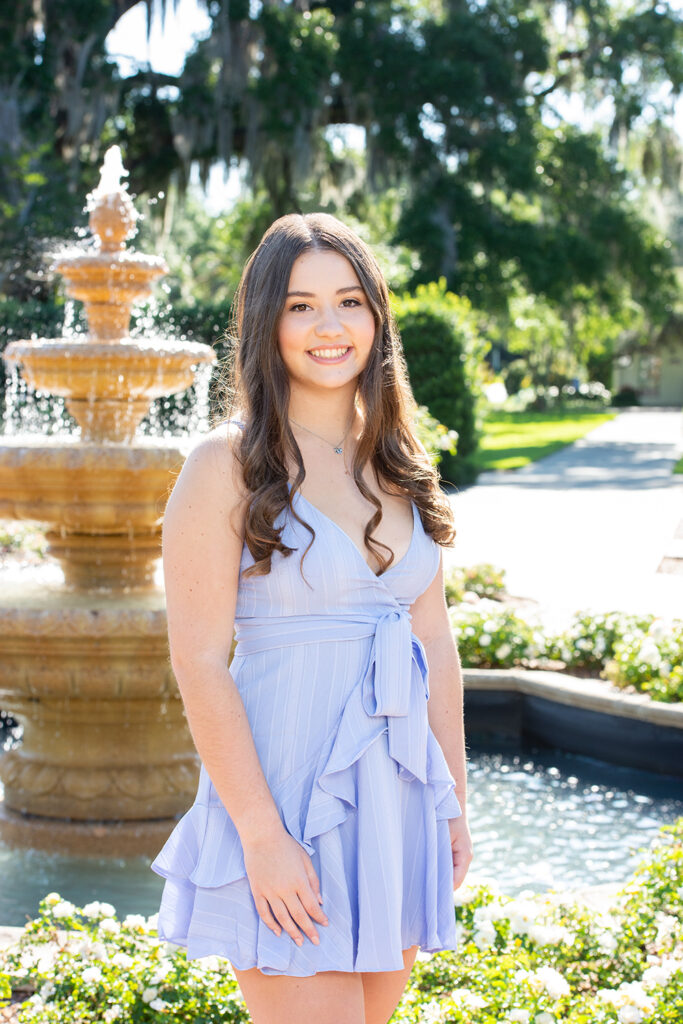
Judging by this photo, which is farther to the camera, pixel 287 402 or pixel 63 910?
pixel 63 910

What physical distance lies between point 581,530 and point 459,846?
11.3 metres

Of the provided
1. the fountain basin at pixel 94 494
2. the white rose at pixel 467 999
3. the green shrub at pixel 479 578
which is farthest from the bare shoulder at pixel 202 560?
the green shrub at pixel 479 578

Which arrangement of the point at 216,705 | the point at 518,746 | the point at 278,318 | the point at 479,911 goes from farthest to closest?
1. the point at 518,746
2. the point at 479,911
3. the point at 278,318
4. the point at 216,705

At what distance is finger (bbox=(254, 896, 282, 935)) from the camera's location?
1.82 metres

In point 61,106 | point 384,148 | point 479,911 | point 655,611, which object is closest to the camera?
point 479,911

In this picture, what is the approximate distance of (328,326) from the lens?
2018 mm

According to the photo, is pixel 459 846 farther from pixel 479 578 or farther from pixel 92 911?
pixel 479 578

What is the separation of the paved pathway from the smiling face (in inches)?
88.6

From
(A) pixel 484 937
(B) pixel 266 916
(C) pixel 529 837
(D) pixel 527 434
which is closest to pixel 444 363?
(C) pixel 529 837

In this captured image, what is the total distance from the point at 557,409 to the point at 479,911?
141 feet

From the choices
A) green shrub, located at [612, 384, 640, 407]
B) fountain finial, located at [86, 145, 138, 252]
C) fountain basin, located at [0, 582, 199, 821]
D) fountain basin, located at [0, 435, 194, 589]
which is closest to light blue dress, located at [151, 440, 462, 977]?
fountain basin, located at [0, 435, 194, 589]

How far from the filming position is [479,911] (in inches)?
132

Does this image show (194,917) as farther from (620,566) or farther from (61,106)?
(61,106)

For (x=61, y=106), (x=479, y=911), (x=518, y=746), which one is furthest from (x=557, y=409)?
(x=479, y=911)
